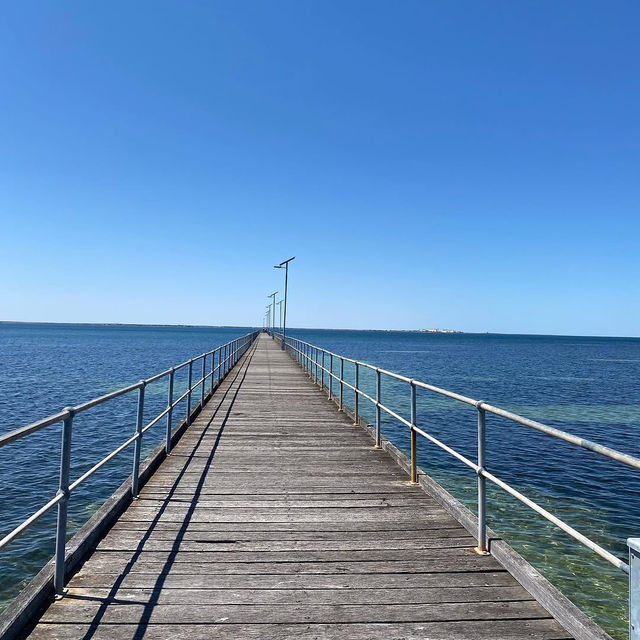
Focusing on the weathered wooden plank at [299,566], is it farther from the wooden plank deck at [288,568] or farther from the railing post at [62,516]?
the railing post at [62,516]

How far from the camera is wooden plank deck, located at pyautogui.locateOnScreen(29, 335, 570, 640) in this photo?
9.47 ft

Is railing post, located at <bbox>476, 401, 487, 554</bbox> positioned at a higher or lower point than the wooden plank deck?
higher

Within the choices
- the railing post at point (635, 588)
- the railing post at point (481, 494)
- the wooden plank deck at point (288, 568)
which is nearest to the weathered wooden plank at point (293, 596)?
the wooden plank deck at point (288, 568)

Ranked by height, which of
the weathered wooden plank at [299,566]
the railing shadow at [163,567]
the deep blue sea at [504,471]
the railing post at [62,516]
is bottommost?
the deep blue sea at [504,471]

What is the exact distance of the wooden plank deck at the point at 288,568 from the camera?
2.89 meters

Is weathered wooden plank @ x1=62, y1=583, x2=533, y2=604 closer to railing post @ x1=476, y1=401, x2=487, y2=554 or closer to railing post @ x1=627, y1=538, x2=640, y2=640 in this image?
railing post @ x1=476, y1=401, x2=487, y2=554

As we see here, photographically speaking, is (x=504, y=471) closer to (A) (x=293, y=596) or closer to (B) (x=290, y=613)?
(A) (x=293, y=596)

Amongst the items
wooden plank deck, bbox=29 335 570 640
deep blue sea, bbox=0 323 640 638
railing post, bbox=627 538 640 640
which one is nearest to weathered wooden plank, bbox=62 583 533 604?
wooden plank deck, bbox=29 335 570 640

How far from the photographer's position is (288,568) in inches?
142

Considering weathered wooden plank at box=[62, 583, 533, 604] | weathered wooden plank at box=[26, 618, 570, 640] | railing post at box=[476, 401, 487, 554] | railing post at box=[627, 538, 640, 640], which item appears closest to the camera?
railing post at box=[627, 538, 640, 640]

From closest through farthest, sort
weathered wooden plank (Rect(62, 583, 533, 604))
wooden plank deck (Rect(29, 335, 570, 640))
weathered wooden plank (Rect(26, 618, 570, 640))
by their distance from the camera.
→ weathered wooden plank (Rect(26, 618, 570, 640)) → wooden plank deck (Rect(29, 335, 570, 640)) → weathered wooden plank (Rect(62, 583, 533, 604))

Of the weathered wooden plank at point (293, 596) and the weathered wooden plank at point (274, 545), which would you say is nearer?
the weathered wooden plank at point (293, 596)

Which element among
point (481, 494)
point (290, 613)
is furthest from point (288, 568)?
point (481, 494)

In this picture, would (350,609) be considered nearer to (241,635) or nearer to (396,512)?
(241,635)
